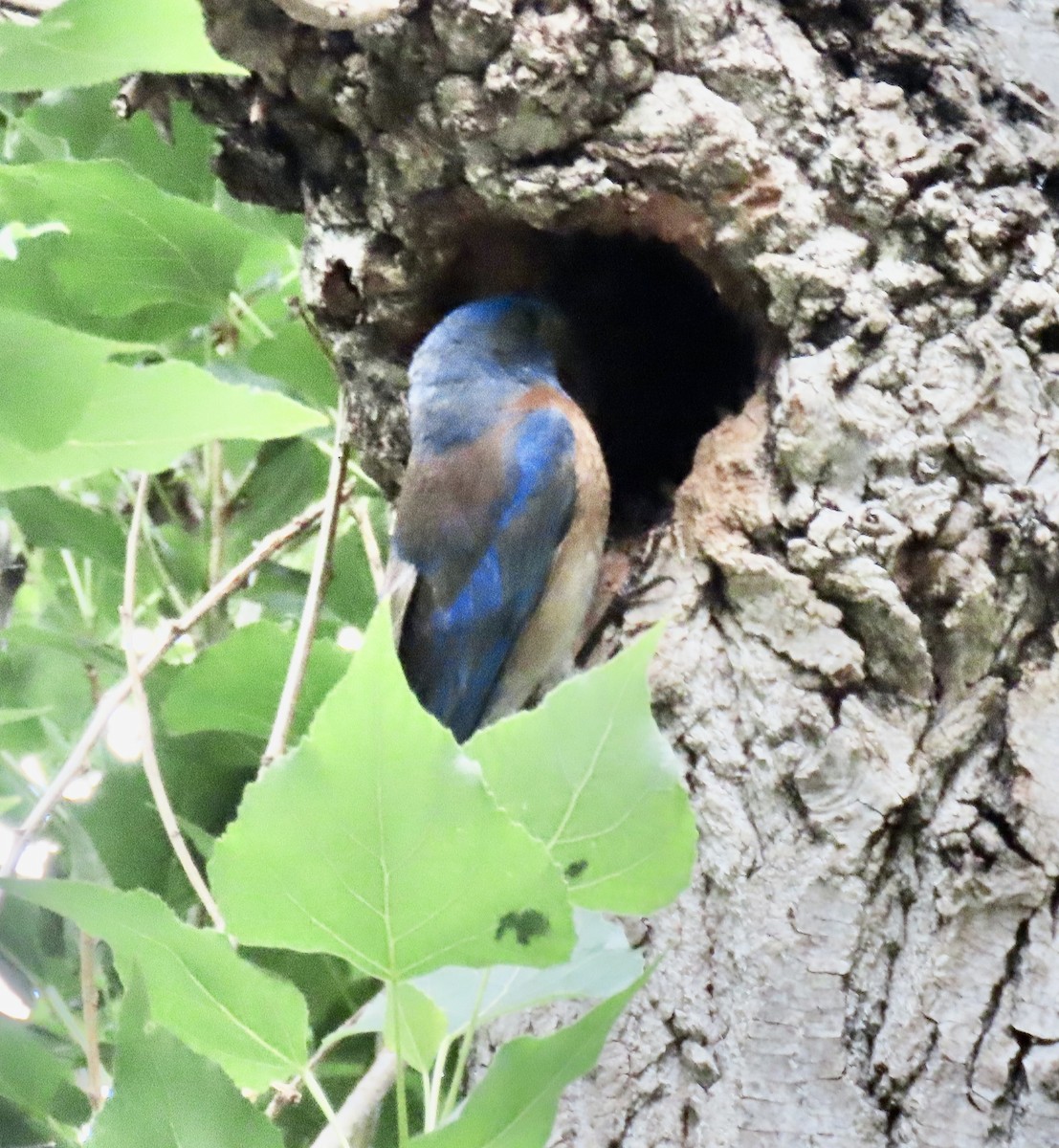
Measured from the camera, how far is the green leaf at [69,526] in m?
2.01

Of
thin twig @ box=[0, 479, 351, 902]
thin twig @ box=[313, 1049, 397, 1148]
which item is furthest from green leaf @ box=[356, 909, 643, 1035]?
thin twig @ box=[0, 479, 351, 902]

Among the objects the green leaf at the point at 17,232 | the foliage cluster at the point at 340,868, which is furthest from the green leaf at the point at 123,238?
the foliage cluster at the point at 340,868

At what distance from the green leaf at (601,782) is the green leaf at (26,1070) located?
0.47 m

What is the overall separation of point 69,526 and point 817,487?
1.16 meters

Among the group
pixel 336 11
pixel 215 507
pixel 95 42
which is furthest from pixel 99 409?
pixel 215 507

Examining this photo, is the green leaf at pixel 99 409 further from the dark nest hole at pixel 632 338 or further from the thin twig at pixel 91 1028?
the dark nest hole at pixel 632 338

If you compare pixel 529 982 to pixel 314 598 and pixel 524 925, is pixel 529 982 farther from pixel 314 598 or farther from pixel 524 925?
pixel 314 598

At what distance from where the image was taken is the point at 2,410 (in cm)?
70

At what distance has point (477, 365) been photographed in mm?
2455

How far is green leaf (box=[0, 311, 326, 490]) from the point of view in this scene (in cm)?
69

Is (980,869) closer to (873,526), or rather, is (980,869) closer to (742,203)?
(873,526)

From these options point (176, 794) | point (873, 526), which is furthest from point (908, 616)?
point (176, 794)

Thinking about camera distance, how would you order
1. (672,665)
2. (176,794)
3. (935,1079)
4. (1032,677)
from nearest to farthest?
(935,1079), (1032,677), (672,665), (176,794)

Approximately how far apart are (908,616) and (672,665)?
12.2 inches
